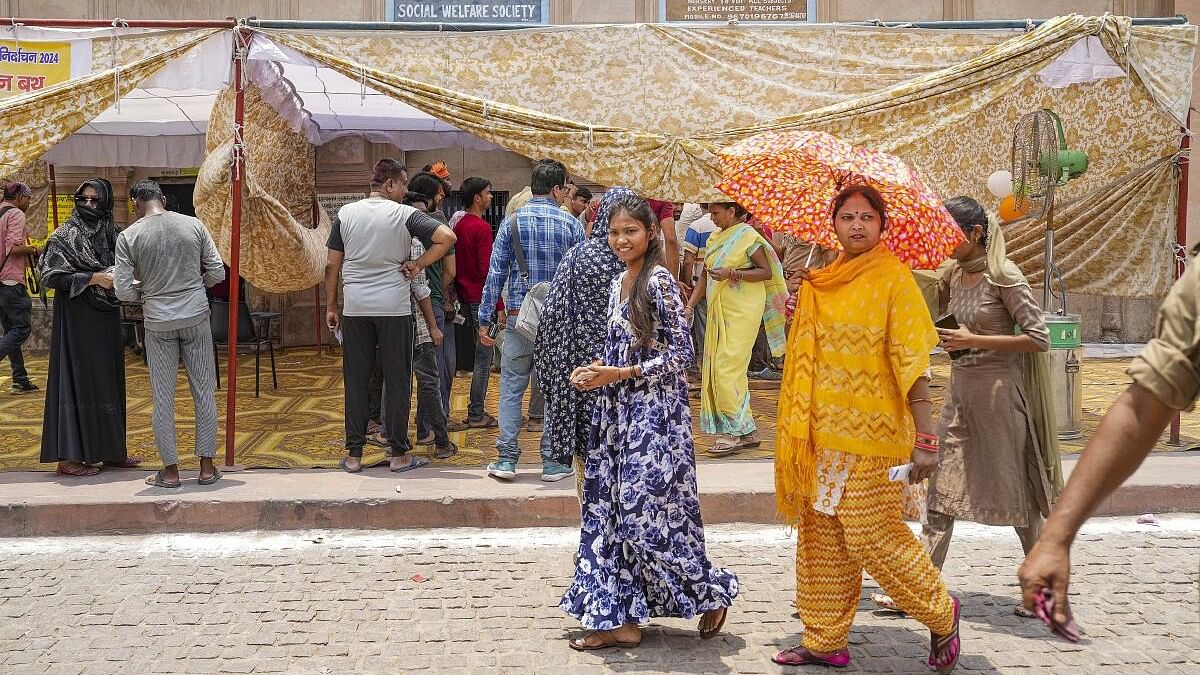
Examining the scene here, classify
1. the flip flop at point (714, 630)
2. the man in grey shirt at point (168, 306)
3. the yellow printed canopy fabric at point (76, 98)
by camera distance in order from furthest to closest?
the yellow printed canopy fabric at point (76, 98), the man in grey shirt at point (168, 306), the flip flop at point (714, 630)

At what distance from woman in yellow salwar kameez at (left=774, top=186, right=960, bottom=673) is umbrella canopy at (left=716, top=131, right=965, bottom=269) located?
0.31ft

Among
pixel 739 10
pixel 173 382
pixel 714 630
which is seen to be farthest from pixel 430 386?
pixel 739 10

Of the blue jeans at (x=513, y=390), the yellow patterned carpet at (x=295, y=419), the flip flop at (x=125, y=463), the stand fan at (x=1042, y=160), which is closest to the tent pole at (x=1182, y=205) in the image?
the yellow patterned carpet at (x=295, y=419)

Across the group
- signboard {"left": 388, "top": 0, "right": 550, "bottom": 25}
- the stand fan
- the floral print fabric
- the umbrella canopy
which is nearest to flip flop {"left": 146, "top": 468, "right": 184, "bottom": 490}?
the floral print fabric

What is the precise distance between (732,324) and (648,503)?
3.47 m

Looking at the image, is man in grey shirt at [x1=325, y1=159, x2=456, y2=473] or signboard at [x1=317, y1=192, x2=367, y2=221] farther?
signboard at [x1=317, y1=192, x2=367, y2=221]

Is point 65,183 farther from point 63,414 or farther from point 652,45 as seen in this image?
point 652,45

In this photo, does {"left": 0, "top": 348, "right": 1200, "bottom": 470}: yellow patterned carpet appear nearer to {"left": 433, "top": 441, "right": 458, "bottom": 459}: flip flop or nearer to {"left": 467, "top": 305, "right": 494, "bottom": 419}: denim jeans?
{"left": 433, "top": 441, "right": 458, "bottom": 459}: flip flop

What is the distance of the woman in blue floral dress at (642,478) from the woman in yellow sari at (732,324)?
124 inches

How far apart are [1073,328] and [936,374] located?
335cm

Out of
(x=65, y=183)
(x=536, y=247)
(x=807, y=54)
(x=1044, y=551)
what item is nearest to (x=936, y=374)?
(x=807, y=54)

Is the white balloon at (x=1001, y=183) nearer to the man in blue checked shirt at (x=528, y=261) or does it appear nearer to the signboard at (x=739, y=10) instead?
the man in blue checked shirt at (x=528, y=261)

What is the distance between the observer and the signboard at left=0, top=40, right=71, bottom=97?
22.5 ft

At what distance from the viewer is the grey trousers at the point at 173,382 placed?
655 cm
